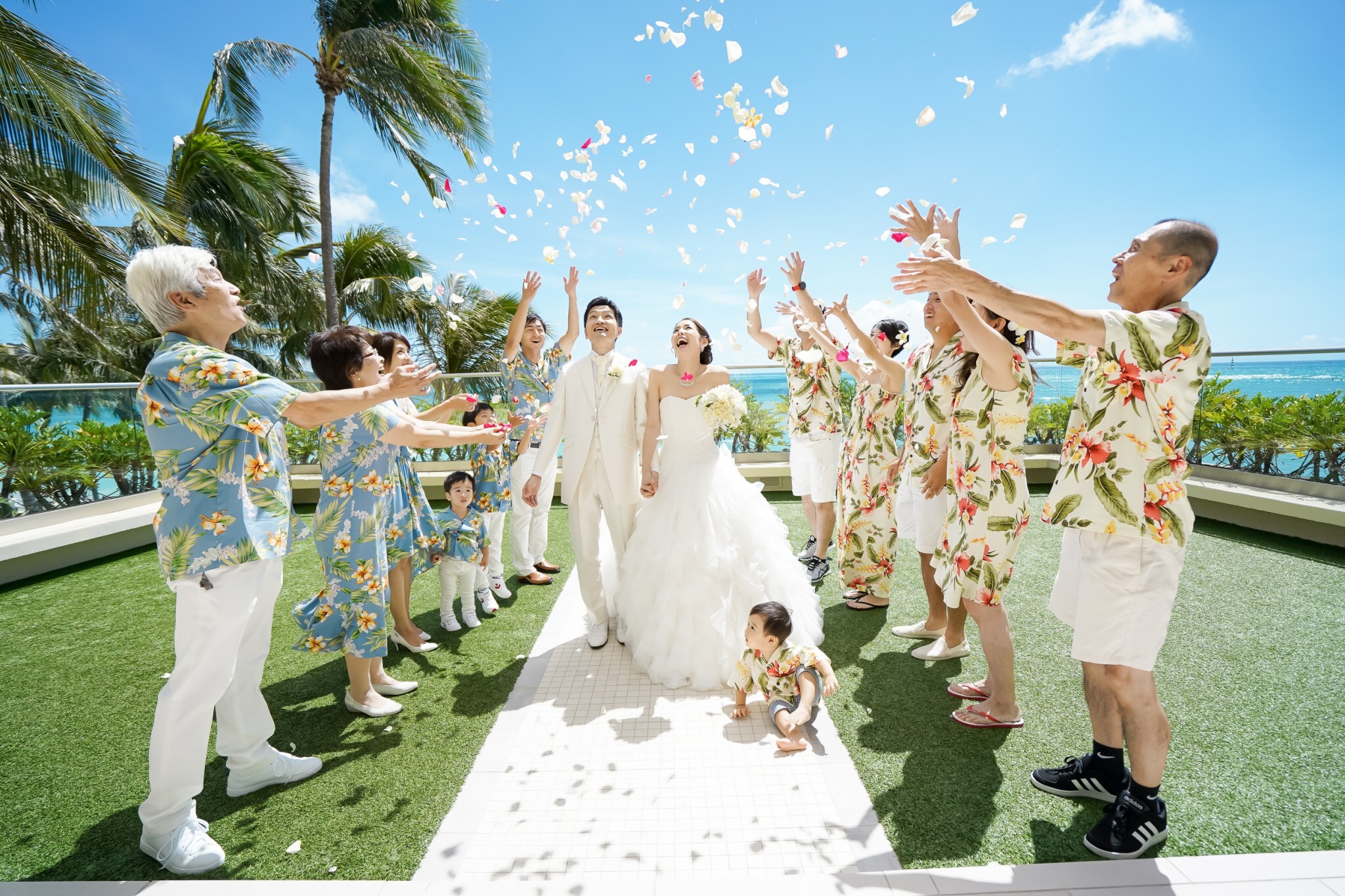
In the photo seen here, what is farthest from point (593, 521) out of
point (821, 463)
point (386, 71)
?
point (386, 71)

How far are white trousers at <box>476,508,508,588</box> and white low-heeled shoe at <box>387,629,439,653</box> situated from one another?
2.18ft

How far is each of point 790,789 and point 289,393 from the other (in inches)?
101

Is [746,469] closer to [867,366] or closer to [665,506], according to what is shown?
[867,366]

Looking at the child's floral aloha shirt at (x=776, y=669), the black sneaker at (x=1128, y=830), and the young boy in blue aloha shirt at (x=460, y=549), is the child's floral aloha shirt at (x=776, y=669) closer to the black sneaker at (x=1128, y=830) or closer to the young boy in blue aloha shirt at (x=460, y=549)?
the black sneaker at (x=1128, y=830)

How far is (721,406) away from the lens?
3.64 m

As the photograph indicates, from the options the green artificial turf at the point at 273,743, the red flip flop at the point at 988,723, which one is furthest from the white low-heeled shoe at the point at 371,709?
the red flip flop at the point at 988,723

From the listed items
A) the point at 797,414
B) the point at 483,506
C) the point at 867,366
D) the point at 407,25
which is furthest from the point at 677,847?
the point at 407,25

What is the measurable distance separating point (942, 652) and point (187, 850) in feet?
12.4

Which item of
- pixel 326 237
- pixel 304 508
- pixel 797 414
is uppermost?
pixel 326 237

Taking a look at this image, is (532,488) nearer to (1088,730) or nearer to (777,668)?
(777,668)

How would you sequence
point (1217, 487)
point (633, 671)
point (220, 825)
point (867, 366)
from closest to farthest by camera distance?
1. point (220, 825)
2. point (633, 671)
3. point (867, 366)
4. point (1217, 487)

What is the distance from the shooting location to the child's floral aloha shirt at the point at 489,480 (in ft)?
15.1

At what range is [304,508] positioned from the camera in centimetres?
881

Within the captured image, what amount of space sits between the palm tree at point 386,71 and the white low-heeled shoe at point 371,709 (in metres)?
10.7
